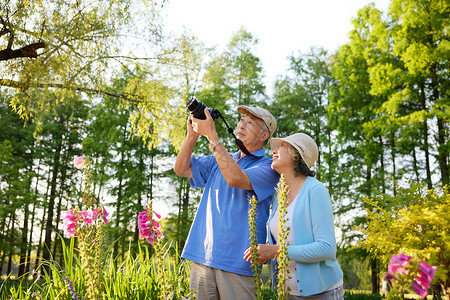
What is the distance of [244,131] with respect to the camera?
253cm

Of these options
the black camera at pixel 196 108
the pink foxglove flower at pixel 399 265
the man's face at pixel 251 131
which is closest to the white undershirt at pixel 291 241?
the man's face at pixel 251 131

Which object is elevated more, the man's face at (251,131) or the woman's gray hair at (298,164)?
the man's face at (251,131)

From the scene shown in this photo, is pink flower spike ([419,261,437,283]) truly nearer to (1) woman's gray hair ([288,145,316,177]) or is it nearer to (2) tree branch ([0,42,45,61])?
(1) woman's gray hair ([288,145,316,177])

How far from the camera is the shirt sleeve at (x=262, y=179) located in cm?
222

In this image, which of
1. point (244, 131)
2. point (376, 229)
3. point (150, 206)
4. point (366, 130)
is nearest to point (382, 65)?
point (366, 130)

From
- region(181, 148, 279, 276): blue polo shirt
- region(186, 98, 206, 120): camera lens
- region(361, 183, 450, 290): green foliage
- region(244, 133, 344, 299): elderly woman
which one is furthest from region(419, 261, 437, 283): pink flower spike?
region(361, 183, 450, 290): green foliage

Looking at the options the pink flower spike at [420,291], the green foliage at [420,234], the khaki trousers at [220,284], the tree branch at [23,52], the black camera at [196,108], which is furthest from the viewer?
the tree branch at [23,52]

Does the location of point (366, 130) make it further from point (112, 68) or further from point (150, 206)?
point (150, 206)

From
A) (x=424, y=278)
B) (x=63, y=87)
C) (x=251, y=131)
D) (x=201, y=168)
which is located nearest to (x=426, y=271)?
(x=424, y=278)

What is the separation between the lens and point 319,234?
1.93 metres

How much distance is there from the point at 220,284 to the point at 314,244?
597 mm

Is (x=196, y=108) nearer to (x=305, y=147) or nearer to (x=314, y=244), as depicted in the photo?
(x=305, y=147)

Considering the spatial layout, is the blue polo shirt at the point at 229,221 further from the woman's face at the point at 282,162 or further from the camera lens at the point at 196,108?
the camera lens at the point at 196,108

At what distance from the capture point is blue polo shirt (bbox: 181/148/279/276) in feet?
7.06
